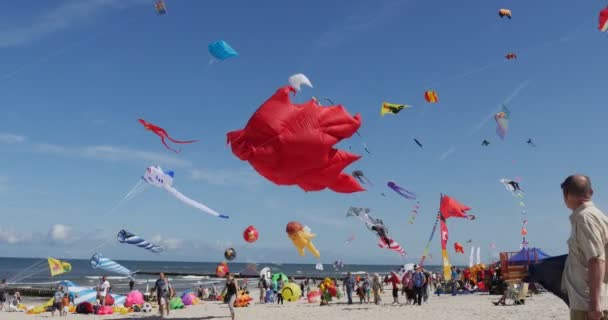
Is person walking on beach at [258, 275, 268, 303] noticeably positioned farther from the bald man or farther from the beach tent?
the bald man

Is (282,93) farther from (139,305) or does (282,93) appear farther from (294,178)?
(139,305)

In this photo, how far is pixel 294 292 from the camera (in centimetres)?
2533

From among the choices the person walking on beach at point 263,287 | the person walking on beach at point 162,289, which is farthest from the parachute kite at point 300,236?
the person walking on beach at point 263,287

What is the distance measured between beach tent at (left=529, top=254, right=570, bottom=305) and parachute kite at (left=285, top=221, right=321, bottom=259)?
509 inches

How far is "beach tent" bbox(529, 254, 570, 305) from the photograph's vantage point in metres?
3.78

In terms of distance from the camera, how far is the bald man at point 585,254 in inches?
115

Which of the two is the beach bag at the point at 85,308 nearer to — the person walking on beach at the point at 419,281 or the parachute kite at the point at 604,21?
the person walking on beach at the point at 419,281

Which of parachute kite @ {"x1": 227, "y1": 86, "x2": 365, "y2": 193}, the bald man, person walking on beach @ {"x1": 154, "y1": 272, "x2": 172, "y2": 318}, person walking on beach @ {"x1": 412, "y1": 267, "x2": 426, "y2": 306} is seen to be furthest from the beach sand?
the bald man

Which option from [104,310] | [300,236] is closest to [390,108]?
[300,236]

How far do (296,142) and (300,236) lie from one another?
745 cm

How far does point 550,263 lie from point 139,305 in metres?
21.2

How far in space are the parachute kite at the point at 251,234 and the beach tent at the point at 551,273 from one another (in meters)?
19.2

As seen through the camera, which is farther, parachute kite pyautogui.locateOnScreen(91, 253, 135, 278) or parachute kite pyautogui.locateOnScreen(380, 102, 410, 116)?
parachute kite pyautogui.locateOnScreen(91, 253, 135, 278)

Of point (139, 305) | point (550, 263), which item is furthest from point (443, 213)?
point (550, 263)
